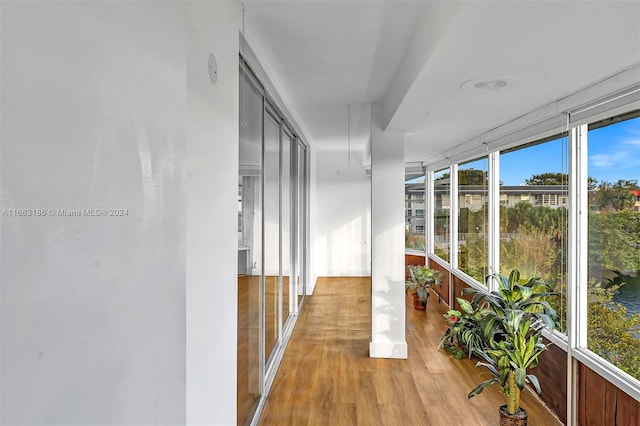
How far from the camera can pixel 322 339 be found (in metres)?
4.00

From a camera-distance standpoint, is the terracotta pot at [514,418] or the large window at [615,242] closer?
the large window at [615,242]

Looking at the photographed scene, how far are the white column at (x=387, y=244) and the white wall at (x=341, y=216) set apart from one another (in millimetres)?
3763

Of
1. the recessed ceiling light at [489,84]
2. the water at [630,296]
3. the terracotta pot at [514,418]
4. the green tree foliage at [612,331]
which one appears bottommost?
the terracotta pot at [514,418]

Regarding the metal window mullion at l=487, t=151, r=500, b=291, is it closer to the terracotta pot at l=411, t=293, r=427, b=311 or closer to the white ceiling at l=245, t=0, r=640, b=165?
the white ceiling at l=245, t=0, r=640, b=165

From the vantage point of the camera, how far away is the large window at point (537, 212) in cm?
264

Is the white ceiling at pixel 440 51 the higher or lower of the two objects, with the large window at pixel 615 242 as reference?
higher

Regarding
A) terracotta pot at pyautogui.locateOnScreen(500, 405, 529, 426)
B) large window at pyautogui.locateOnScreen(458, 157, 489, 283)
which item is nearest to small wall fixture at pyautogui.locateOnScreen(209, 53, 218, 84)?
terracotta pot at pyautogui.locateOnScreen(500, 405, 529, 426)

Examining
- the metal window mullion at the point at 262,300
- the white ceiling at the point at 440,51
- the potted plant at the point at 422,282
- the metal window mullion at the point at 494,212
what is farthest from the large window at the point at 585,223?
the metal window mullion at the point at 262,300

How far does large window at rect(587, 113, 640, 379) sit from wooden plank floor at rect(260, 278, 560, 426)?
31.0 inches

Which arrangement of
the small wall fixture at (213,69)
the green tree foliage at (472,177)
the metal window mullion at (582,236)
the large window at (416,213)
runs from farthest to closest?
the large window at (416,213) < the green tree foliage at (472,177) < the metal window mullion at (582,236) < the small wall fixture at (213,69)

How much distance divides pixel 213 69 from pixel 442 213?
206 inches

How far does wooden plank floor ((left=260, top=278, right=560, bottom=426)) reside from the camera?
8.24 ft

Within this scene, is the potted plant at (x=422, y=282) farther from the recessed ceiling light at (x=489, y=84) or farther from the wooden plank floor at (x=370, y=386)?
the recessed ceiling light at (x=489, y=84)

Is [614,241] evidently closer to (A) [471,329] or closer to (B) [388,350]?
(A) [471,329]
